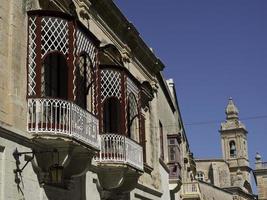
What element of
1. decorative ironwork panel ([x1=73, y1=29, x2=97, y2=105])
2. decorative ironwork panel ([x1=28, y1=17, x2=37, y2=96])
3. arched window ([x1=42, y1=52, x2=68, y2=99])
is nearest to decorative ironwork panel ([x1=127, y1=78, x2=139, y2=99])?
decorative ironwork panel ([x1=73, y1=29, x2=97, y2=105])

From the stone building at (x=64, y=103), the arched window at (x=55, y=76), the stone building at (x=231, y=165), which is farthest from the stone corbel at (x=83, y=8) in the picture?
the stone building at (x=231, y=165)

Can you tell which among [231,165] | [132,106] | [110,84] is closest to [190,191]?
[132,106]

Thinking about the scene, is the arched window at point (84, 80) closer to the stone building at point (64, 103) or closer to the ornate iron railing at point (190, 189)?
the stone building at point (64, 103)

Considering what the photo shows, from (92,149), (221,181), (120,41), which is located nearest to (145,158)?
(120,41)

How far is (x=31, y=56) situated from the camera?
1161cm

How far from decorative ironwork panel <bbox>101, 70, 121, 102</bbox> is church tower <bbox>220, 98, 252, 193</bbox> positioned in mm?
74166

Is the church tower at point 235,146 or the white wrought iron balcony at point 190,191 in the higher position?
the church tower at point 235,146

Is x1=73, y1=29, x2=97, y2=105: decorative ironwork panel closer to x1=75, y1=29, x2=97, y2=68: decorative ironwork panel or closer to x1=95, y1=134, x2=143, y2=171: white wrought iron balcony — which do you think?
x1=75, y1=29, x2=97, y2=68: decorative ironwork panel

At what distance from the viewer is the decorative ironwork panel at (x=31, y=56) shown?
11.5m

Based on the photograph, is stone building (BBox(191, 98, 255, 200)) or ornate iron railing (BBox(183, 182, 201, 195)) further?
stone building (BBox(191, 98, 255, 200))

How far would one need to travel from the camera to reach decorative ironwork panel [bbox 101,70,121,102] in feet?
48.4

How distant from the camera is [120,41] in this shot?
1800cm

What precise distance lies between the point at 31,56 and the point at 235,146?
82.5 meters

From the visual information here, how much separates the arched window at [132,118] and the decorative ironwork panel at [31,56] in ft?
16.8
